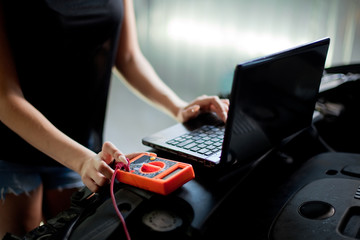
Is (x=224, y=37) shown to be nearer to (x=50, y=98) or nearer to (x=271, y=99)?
(x=50, y=98)

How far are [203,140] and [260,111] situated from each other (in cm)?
21

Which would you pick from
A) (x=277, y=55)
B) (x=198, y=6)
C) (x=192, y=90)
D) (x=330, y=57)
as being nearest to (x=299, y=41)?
(x=330, y=57)

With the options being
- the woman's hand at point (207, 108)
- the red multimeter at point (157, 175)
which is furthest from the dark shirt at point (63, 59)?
the red multimeter at point (157, 175)

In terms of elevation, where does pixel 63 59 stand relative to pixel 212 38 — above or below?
above

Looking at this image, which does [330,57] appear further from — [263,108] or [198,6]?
[263,108]

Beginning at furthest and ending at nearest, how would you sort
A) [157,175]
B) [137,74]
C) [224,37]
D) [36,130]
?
[224,37] → [137,74] → [36,130] → [157,175]

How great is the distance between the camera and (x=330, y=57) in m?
1.49

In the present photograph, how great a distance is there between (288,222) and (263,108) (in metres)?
0.19

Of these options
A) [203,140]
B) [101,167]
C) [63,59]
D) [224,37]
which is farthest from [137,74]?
[224,37]

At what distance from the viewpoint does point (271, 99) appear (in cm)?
66

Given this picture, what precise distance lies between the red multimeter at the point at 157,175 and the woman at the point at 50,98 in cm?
13

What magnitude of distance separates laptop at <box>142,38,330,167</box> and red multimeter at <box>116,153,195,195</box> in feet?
0.23

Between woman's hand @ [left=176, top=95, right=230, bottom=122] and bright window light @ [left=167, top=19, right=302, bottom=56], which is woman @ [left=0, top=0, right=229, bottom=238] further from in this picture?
bright window light @ [left=167, top=19, right=302, bottom=56]

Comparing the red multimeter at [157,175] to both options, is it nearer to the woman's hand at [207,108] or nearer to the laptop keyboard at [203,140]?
the laptop keyboard at [203,140]
